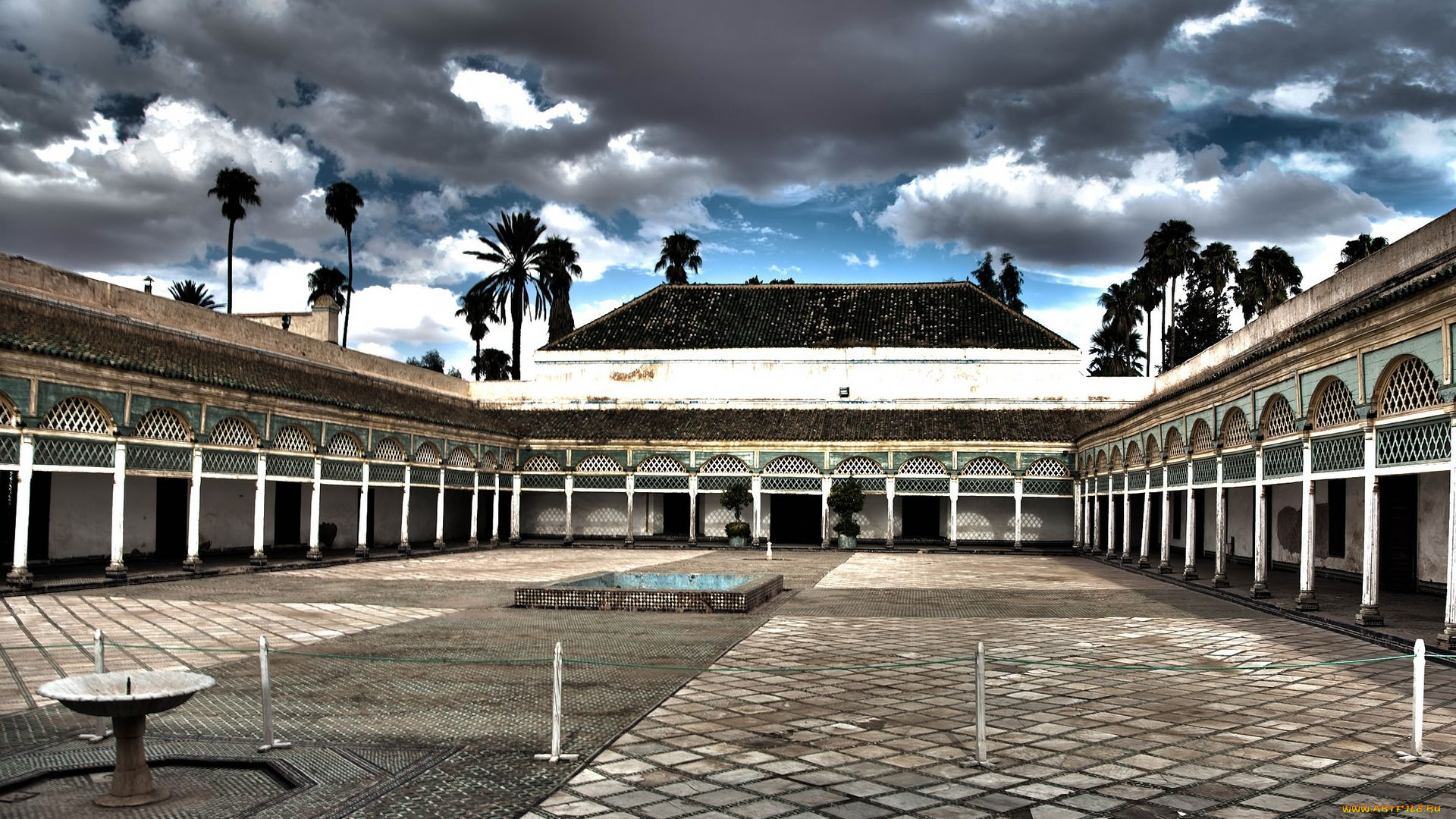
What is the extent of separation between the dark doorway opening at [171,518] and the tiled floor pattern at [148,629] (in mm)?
7546

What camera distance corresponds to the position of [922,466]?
33500 millimetres

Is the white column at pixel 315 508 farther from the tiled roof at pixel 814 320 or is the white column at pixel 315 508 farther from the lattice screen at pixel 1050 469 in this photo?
the lattice screen at pixel 1050 469

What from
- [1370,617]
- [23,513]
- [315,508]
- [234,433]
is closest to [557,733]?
[1370,617]

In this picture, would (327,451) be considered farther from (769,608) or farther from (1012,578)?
(1012,578)

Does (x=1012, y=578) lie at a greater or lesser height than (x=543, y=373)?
lesser

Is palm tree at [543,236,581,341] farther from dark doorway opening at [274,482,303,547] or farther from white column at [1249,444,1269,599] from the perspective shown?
white column at [1249,444,1269,599]

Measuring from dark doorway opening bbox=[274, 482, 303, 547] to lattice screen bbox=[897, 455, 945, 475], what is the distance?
17.2 metres

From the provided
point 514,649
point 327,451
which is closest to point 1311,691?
point 514,649

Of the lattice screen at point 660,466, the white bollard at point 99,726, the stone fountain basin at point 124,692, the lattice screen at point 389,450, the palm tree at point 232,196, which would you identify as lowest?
the white bollard at point 99,726

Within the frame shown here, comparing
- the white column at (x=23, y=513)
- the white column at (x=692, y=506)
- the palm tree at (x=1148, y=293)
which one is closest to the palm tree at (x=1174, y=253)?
the palm tree at (x=1148, y=293)

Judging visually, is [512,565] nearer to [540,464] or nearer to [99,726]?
[540,464]

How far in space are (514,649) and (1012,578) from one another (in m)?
13.2

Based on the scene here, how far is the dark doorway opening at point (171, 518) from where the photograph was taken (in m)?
23.1

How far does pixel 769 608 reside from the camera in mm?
15234
